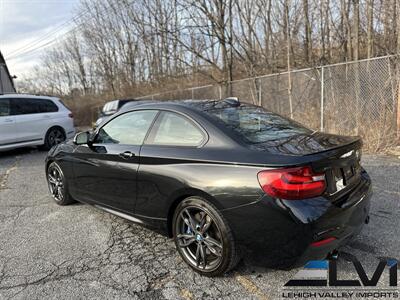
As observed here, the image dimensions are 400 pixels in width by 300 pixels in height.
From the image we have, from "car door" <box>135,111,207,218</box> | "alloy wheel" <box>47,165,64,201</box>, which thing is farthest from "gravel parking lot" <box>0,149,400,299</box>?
"car door" <box>135,111,207,218</box>

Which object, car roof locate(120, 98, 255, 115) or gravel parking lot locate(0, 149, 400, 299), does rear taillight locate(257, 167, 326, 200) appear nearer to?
gravel parking lot locate(0, 149, 400, 299)

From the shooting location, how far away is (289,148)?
2689 millimetres

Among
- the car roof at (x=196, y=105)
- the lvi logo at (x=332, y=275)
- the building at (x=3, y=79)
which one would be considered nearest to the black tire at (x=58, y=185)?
the car roof at (x=196, y=105)

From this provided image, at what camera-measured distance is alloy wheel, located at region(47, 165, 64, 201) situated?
486 cm

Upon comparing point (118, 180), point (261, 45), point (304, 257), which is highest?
point (261, 45)

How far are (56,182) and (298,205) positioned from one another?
3.89m

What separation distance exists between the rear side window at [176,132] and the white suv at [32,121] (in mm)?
7786

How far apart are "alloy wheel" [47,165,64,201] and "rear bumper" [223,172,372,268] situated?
315 centimetres

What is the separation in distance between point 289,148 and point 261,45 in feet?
41.1

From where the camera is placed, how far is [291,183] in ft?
7.97

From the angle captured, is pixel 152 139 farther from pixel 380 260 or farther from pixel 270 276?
pixel 380 260

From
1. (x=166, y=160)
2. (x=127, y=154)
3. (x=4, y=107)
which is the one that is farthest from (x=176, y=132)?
(x=4, y=107)

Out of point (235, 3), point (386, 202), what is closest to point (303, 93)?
point (235, 3)

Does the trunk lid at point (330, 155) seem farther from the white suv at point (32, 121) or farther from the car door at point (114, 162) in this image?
the white suv at point (32, 121)
